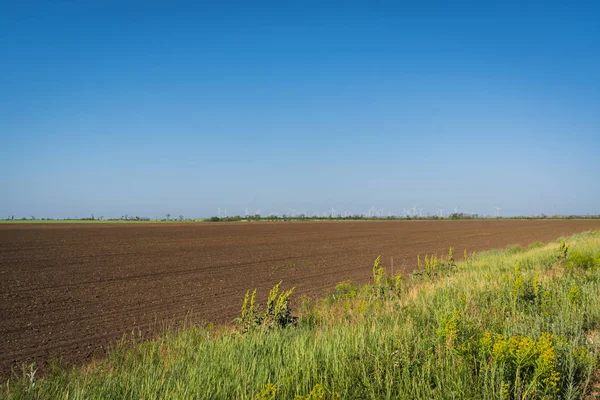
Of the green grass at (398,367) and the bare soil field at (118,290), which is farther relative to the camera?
the bare soil field at (118,290)

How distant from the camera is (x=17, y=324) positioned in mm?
11461

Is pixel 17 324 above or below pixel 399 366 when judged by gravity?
below

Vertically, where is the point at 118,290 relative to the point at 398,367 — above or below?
below

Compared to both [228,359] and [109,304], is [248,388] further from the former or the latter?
[109,304]

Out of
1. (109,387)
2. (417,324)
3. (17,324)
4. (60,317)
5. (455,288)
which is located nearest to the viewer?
(109,387)

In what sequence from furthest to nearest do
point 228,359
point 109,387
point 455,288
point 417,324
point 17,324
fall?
1. point 17,324
2. point 455,288
3. point 417,324
4. point 228,359
5. point 109,387

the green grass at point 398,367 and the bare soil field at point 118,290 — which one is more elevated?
the green grass at point 398,367

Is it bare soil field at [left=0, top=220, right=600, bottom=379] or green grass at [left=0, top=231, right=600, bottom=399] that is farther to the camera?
bare soil field at [left=0, top=220, right=600, bottom=379]

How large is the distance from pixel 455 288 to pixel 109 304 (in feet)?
38.0

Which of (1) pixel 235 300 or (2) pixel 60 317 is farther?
(1) pixel 235 300

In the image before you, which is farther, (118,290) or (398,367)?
(118,290)

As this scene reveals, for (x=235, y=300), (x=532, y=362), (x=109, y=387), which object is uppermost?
(x=532, y=362)

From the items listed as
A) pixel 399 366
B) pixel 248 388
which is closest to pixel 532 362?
pixel 399 366

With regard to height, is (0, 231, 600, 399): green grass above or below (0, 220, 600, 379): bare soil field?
above
